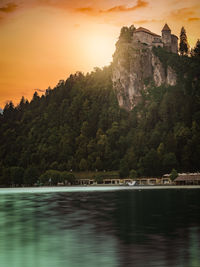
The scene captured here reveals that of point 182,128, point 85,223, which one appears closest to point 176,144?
point 182,128

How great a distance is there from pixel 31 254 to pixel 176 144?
169523mm

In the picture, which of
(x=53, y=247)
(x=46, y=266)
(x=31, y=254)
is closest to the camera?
(x=46, y=266)

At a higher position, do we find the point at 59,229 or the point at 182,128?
the point at 182,128

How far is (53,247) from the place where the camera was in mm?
26250

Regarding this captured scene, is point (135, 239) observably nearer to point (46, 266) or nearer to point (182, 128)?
point (46, 266)

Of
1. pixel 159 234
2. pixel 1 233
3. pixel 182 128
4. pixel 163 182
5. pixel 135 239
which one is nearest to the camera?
pixel 135 239

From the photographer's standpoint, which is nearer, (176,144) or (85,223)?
(85,223)

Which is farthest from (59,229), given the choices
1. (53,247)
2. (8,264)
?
(8,264)

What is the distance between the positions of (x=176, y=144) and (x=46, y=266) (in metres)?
173

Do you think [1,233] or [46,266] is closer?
[46,266]

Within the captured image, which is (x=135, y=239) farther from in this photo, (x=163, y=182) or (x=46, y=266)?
(x=163, y=182)

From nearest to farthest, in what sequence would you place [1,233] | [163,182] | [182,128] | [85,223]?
[1,233] → [85,223] → [163,182] → [182,128]

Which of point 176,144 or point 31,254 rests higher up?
point 176,144

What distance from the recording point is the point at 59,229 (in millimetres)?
35219
